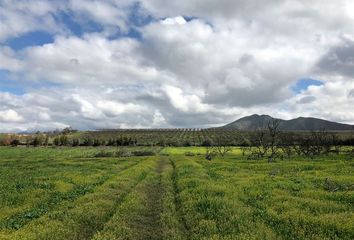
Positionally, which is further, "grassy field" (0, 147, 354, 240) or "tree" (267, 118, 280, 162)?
"tree" (267, 118, 280, 162)

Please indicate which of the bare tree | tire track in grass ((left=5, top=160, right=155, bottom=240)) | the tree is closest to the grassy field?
tire track in grass ((left=5, top=160, right=155, bottom=240))

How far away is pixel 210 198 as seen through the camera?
21.4 m

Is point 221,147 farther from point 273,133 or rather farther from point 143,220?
point 143,220

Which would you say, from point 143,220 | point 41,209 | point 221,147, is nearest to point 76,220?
point 143,220

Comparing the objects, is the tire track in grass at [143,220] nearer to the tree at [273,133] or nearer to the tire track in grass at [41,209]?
the tire track in grass at [41,209]

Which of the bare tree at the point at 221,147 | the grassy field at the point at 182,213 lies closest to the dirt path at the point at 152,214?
the grassy field at the point at 182,213

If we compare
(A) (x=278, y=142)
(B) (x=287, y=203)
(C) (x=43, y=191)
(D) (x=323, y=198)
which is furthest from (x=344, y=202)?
(A) (x=278, y=142)

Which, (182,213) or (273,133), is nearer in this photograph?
(182,213)

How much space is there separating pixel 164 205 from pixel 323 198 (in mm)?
10664

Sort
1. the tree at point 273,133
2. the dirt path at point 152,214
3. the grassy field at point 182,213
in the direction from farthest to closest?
the tree at point 273,133 → the dirt path at point 152,214 → the grassy field at point 182,213

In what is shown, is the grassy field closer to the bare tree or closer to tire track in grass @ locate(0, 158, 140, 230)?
tire track in grass @ locate(0, 158, 140, 230)

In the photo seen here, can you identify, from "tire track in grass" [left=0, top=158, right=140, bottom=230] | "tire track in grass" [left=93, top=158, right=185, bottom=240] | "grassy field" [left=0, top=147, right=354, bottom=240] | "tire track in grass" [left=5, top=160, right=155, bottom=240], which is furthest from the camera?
"tire track in grass" [left=0, top=158, right=140, bottom=230]

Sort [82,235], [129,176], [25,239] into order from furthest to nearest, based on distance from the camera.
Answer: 1. [129,176]
2. [82,235]
3. [25,239]

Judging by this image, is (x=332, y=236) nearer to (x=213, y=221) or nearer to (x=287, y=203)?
(x=213, y=221)
